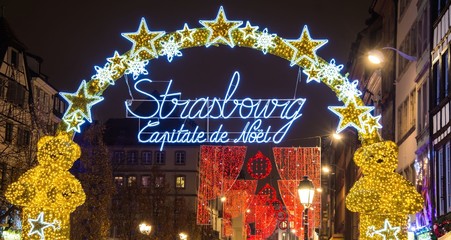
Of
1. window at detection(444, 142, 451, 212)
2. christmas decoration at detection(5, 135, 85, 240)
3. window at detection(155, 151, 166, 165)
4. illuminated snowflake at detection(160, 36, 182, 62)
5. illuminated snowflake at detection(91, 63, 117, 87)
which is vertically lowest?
christmas decoration at detection(5, 135, 85, 240)

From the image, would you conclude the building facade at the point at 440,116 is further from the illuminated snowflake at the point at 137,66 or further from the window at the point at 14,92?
the window at the point at 14,92

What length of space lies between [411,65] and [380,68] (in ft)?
36.8

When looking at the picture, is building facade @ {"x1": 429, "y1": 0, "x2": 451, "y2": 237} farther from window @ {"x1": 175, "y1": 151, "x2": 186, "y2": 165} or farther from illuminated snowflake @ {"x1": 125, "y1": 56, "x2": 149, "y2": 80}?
window @ {"x1": 175, "y1": 151, "x2": 186, "y2": 165}

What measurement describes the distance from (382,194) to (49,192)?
26.1 ft

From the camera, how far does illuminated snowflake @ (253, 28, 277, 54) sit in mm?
24422

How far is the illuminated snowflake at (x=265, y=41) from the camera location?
2442 cm

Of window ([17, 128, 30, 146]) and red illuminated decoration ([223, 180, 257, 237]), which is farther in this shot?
red illuminated decoration ([223, 180, 257, 237])

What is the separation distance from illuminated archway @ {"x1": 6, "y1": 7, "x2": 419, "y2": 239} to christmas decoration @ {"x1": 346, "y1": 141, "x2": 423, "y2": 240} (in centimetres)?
→ 3

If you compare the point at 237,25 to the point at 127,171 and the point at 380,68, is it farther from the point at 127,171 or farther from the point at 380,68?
the point at 127,171

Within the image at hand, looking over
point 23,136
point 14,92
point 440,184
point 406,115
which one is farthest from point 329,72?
point 14,92

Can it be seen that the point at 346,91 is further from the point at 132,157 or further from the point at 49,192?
the point at 132,157

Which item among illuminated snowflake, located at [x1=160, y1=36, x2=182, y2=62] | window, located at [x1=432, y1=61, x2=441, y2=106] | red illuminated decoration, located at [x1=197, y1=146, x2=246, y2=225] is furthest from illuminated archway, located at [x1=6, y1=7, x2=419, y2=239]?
red illuminated decoration, located at [x1=197, y1=146, x2=246, y2=225]

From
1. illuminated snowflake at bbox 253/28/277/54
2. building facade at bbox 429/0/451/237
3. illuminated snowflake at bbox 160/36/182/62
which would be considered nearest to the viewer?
illuminated snowflake at bbox 253/28/277/54

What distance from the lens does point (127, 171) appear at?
5034 inches
